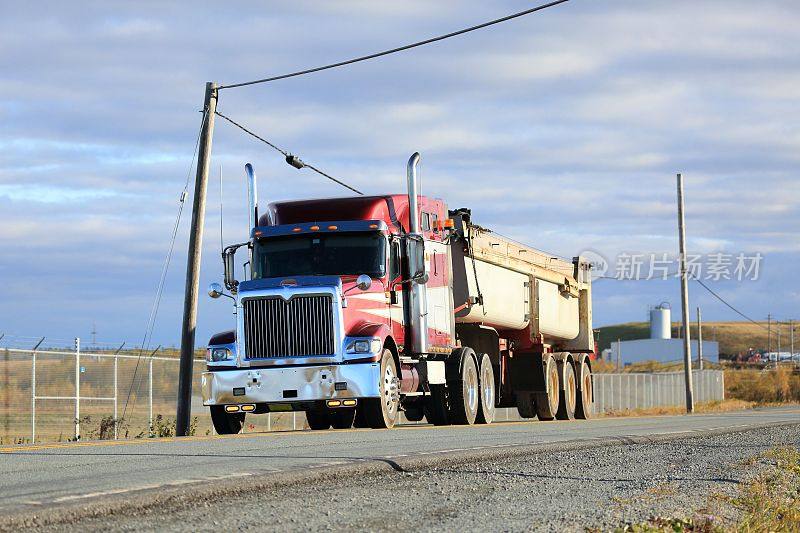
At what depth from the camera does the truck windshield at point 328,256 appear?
20.5 metres

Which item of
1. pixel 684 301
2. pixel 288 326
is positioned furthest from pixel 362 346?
pixel 684 301

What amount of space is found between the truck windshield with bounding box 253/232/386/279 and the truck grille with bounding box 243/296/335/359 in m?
0.74

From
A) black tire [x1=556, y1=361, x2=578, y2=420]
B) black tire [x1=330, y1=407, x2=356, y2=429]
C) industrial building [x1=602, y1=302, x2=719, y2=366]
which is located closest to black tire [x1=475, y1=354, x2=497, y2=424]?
black tire [x1=330, y1=407, x2=356, y2=429]

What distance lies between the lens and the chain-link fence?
28938mm

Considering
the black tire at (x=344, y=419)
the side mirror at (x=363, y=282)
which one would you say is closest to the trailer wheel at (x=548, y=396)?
A: the black tire at (x=344, y=419)

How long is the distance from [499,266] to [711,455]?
10.5 metres

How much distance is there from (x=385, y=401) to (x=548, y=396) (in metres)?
10.2

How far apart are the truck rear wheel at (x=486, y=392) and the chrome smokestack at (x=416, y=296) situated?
323cm

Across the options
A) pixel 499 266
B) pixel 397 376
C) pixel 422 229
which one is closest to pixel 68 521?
pixel 397 376

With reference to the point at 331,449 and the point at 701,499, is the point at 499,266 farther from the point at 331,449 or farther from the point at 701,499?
the point at 701,499

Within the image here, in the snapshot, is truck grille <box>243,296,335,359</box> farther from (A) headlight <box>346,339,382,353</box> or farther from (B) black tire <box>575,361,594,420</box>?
(B) black tire <box>575,361,594,420</box>

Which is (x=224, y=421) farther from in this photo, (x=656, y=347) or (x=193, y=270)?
(x=656, y=347)

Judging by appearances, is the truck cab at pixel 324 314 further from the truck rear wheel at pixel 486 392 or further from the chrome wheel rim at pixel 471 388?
the truck rear wheel at pixel 486 392

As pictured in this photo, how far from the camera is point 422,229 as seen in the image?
2209 centimetres
